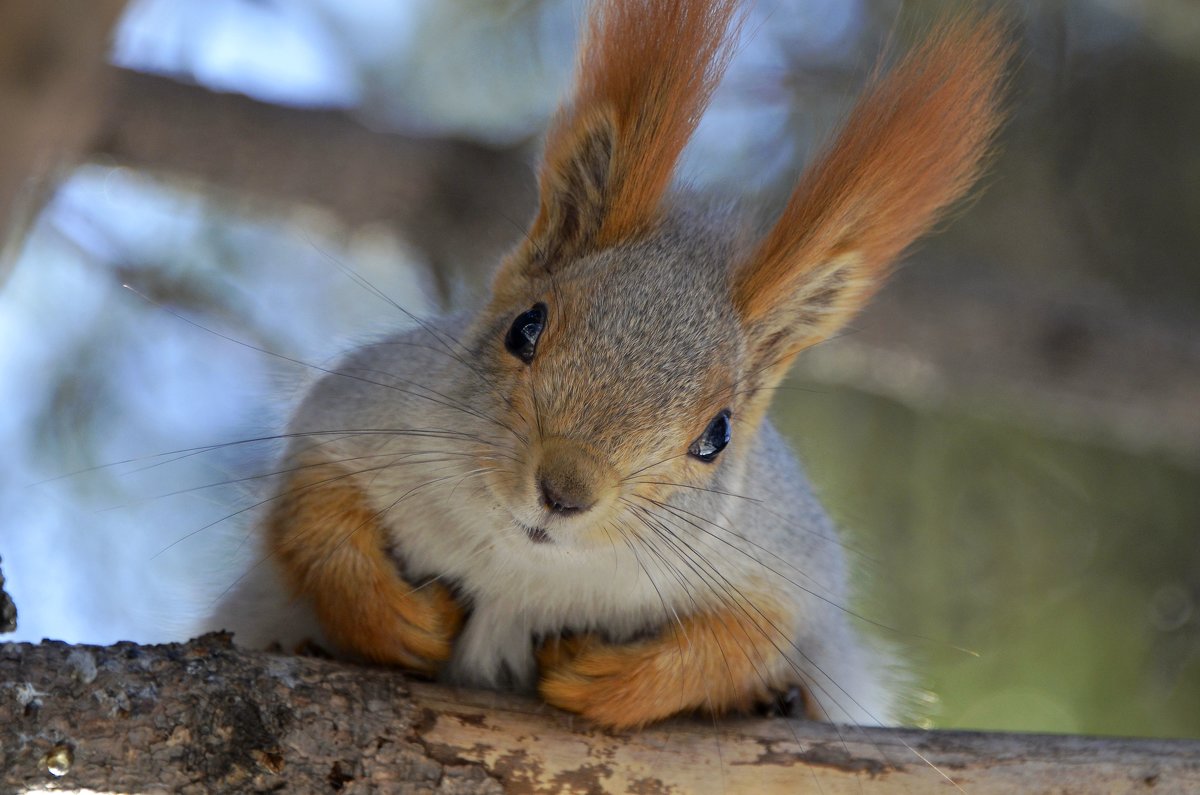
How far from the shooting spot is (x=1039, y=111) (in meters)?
5.10

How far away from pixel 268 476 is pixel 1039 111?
3.58 metres

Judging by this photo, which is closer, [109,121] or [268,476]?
[268,476]

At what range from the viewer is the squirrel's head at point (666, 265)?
2496mm

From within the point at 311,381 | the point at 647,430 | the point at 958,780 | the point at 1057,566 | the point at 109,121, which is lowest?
the point at 958,780

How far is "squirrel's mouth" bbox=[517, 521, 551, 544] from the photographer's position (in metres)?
2.44

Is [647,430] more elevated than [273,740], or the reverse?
[647,430]

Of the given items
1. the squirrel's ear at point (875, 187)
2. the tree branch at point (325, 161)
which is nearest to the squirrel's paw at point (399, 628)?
the squirrel's ear at point (875, 187)

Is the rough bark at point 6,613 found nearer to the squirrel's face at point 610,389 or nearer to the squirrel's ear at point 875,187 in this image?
the squirrel's face at point 610,389

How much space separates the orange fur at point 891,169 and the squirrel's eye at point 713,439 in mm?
309

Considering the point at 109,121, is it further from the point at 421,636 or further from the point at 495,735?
the point at 495,735

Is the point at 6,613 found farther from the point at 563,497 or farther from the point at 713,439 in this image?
the point at 713,439

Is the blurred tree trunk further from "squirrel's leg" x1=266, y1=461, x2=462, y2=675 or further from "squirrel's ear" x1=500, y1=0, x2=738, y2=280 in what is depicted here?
"squirrel's ear" x1=500, y1=0, x2=738, y2=280

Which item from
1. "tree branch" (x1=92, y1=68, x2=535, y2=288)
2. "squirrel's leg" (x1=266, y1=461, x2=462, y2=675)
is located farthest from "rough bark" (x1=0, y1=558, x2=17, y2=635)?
"tree branch" (x1=92, y1=68, x2=535, y2=288)

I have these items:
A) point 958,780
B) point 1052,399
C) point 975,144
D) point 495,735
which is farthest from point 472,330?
point 1052,399
